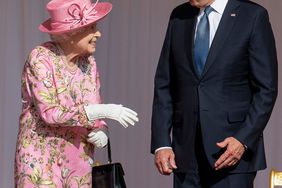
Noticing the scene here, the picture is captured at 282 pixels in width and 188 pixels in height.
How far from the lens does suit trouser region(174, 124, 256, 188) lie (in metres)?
3.42

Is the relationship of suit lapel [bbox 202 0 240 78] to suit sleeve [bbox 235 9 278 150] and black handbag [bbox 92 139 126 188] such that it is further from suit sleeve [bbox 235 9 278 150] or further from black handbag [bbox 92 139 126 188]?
black handbag [bbox 92 139 126 188]

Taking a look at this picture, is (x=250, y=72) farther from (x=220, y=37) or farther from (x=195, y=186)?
(x=195, y=186)

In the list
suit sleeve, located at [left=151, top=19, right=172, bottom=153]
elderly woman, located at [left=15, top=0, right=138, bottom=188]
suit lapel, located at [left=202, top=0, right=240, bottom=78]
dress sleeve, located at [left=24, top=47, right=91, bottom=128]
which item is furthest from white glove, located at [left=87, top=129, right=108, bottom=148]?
suit lapel, located at [left=202, top=0, right=240, bottom=78]

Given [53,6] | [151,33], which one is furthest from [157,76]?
[151,33]

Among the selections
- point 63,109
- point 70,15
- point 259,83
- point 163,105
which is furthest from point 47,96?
point 259,83

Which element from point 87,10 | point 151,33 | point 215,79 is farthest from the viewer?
point 151,33

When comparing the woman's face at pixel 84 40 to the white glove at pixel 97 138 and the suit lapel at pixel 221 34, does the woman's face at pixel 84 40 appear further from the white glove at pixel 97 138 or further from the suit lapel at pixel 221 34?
the suit lapel at pixel 221 34

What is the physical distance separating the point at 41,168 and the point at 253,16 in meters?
1.06

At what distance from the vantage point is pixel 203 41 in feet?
11.4

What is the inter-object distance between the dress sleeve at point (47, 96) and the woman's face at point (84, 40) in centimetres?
14

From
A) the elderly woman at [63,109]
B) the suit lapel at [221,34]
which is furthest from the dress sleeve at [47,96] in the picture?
the suit lapel at [221,34]

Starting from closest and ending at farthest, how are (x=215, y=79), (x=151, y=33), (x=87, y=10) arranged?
(x=215, y=79) < (x=87, y=10) < (x=151, y=33)

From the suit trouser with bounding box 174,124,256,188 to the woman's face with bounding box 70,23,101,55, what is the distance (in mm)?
591

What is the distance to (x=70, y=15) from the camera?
3.66m
